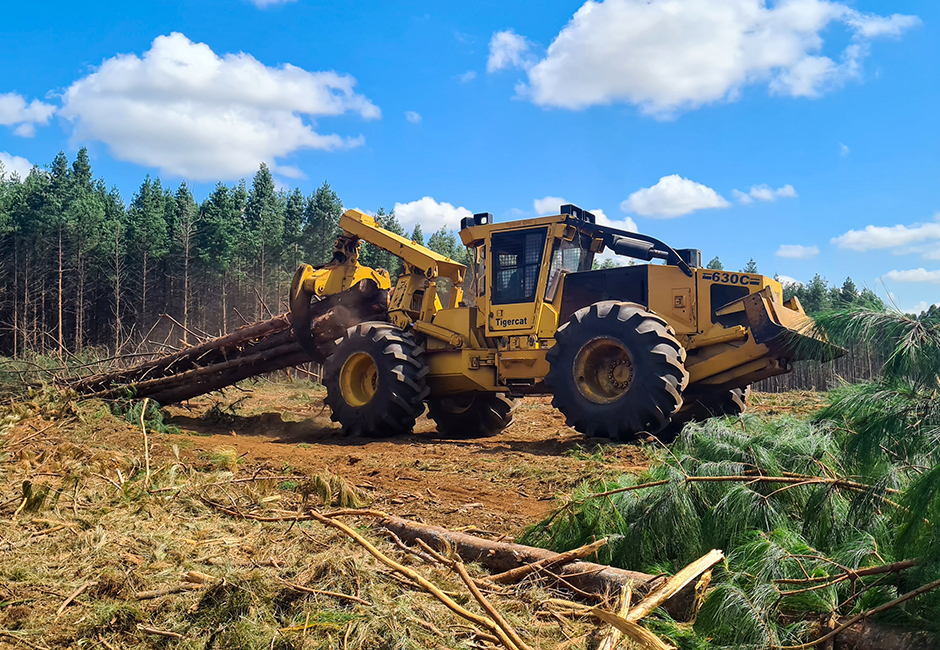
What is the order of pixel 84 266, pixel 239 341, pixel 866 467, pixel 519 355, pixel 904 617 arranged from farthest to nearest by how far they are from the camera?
pixel 84 266
pixel 239 341
pixel 519 355
pixel 866 467
pixel 904 617

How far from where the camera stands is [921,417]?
9.89 feet

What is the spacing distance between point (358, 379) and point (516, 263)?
3.22m

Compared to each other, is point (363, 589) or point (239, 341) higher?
point (239, 341)

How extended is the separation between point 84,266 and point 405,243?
40421mm

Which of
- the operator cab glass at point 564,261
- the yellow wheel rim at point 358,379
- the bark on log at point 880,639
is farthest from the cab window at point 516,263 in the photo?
the bark on log at point 880,639

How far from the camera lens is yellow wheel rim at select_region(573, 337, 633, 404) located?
9125 mm

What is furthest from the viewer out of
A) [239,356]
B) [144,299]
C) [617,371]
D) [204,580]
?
[144,299]

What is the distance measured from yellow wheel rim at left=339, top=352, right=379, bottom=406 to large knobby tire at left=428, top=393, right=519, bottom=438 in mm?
1186

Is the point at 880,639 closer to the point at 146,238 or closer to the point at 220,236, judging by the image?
the point at 220,236

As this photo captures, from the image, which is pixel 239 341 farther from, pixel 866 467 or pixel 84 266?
pixel 84 266

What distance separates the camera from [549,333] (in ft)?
34.3

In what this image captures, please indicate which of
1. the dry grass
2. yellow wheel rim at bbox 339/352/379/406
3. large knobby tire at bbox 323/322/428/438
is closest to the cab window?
large knobby tire at bbox 323/322/428/438

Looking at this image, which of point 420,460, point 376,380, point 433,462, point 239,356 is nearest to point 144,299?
point 239,356

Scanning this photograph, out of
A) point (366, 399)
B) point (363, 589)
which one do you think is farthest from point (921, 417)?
point (366, 399)
